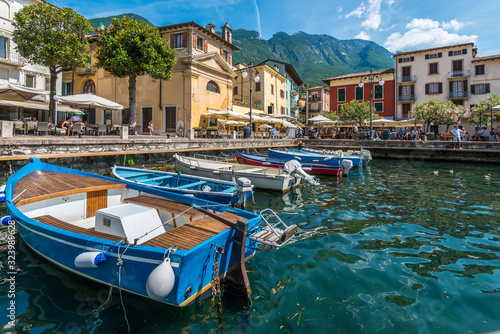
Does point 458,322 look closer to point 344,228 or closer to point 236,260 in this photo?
point 236,260

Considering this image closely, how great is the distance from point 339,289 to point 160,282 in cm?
273

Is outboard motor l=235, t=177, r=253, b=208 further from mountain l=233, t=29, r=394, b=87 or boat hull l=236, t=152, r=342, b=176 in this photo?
mountain l=233, t=29, r=394, b=87

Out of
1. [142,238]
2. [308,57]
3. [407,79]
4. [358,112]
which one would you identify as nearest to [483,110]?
[407,79]

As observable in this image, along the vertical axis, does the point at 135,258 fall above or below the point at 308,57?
below

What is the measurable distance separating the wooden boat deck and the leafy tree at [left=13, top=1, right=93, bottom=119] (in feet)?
44.5

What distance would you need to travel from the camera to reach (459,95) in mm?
37062

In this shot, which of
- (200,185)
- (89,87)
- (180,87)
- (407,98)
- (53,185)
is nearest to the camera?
(53,185)

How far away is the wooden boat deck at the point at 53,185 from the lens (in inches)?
211

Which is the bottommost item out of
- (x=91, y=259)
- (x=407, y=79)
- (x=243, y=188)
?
(x=91, y=259)

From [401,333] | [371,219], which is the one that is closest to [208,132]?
[371,219]

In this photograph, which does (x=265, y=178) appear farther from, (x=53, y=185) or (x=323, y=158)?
(x=53, y=185)

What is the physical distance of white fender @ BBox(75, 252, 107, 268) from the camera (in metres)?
3.38

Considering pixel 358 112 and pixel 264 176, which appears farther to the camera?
pixel 358 112

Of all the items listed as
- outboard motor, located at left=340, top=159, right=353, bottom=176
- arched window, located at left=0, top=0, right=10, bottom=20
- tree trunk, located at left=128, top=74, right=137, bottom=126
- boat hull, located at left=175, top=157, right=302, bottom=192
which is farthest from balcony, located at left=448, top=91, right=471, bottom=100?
arched window, located at left=0, top=0, right=10, bottom=20
